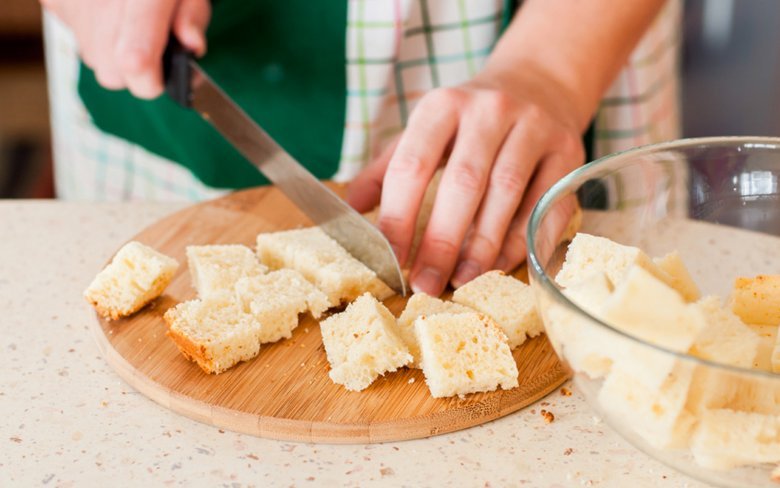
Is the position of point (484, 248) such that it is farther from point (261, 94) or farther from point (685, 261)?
point (261, 94)

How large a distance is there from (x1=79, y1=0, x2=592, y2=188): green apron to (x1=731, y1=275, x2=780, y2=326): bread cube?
38.2 inches

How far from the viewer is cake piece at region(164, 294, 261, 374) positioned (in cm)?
112

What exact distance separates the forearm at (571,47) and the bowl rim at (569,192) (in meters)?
0.43

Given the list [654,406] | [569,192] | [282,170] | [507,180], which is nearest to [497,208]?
[507,180]

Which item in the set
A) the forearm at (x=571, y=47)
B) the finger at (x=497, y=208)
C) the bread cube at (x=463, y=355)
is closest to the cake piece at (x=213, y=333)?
the bread cube at (x=463, y=355)

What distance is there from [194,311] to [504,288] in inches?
16.2

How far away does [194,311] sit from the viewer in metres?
1.17

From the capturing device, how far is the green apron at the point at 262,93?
1798 millimetres

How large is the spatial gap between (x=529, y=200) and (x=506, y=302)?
0.96 feet

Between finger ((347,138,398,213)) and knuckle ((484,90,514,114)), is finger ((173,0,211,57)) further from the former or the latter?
knuckle ((484,90,514,114))

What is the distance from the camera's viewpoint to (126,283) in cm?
124

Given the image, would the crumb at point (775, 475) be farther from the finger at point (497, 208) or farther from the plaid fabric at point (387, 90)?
the plaid fabric at point (387, 90)

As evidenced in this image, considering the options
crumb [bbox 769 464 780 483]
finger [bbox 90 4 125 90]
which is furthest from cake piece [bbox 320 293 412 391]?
finger [bbox 90 4 125 90]

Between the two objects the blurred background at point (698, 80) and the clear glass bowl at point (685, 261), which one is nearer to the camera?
the clear glass bowl at point (685, 261)
